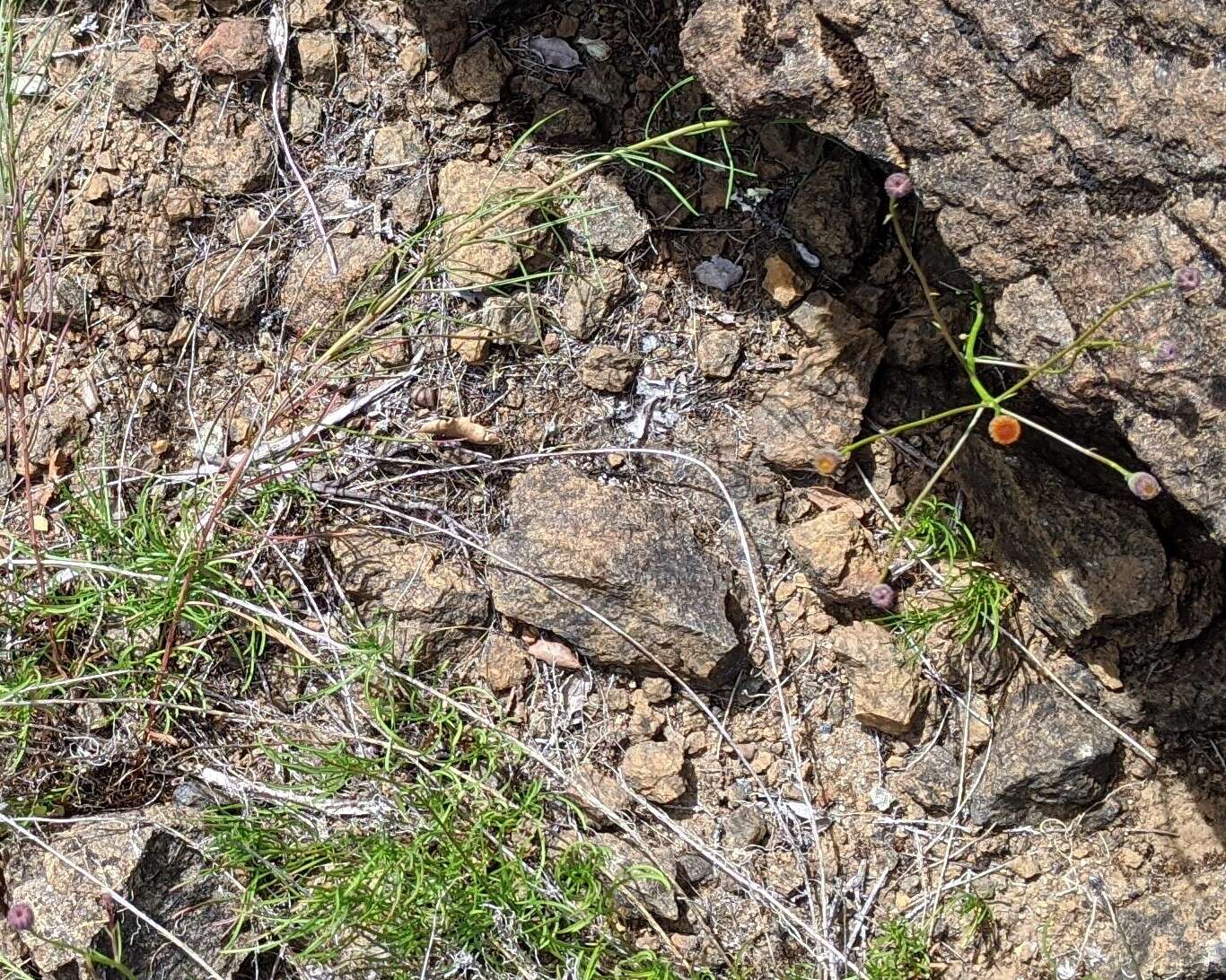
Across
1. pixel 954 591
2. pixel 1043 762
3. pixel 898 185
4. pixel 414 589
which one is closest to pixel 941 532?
pixel 954 591

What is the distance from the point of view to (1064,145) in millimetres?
2064

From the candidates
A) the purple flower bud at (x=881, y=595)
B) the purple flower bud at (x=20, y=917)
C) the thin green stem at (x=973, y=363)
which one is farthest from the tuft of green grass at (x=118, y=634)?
the thin green stem at (x=973, y=363)

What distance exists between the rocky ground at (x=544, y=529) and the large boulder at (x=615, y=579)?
11mm

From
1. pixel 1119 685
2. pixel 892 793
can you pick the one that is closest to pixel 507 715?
pixel 892 793

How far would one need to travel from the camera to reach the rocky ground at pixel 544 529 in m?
2.54

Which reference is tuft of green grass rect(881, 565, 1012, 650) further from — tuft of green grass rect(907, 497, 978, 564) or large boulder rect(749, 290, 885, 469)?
large boulder rect(749, 290, 885, 469)

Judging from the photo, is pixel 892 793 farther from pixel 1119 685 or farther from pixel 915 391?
pixel 915 391

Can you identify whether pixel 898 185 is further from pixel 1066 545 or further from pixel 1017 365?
pixel 1066 545

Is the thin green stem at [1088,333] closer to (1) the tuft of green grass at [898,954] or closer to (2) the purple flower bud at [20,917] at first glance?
(1) the tuft of green grass at [898,954]

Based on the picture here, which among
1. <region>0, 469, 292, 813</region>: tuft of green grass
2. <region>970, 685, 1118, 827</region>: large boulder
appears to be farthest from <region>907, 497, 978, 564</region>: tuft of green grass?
<region>0, 469, 292, 813</region>: tuft of green grass

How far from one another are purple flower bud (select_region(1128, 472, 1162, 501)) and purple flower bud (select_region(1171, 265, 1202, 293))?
13.3 inches

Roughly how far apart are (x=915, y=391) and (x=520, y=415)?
36.3 inches

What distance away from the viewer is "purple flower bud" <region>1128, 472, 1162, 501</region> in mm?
2082

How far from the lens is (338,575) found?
2.70m
